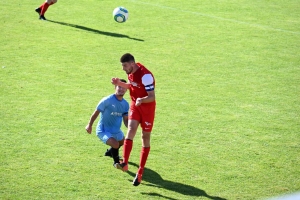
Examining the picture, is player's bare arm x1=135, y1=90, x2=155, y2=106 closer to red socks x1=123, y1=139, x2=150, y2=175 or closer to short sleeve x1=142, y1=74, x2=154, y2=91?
short sleeve x1=142, y1=74, x2=154, y2=91

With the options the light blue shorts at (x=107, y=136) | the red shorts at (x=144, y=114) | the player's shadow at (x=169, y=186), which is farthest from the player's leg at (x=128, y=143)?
the light blue shorts at (x=107, y=136)

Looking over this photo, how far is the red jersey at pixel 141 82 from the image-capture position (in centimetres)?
848

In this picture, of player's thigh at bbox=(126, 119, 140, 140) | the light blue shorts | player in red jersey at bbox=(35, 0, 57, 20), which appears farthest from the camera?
player in red jersey at bbox=(35, 0, 57, 20)

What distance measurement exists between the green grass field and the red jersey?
59.8 inches

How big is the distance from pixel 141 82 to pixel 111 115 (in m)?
1.12

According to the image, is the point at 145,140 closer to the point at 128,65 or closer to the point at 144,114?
the point at 144,114

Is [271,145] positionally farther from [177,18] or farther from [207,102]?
[177,18]

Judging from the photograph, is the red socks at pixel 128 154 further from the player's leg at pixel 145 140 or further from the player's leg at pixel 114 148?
the player's leg at pixel 114 148

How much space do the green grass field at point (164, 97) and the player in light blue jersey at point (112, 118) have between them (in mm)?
451

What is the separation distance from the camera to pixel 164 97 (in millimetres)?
12719

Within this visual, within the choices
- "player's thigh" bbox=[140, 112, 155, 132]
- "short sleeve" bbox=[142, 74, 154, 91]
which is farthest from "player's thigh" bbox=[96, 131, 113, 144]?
"short sleeve" bbox=[142, 74, 154, 91]

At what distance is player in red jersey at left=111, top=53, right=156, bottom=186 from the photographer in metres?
8.50

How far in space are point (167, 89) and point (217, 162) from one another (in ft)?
12.9

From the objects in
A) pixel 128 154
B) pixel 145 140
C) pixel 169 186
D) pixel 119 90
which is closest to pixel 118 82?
pixel 119 90
